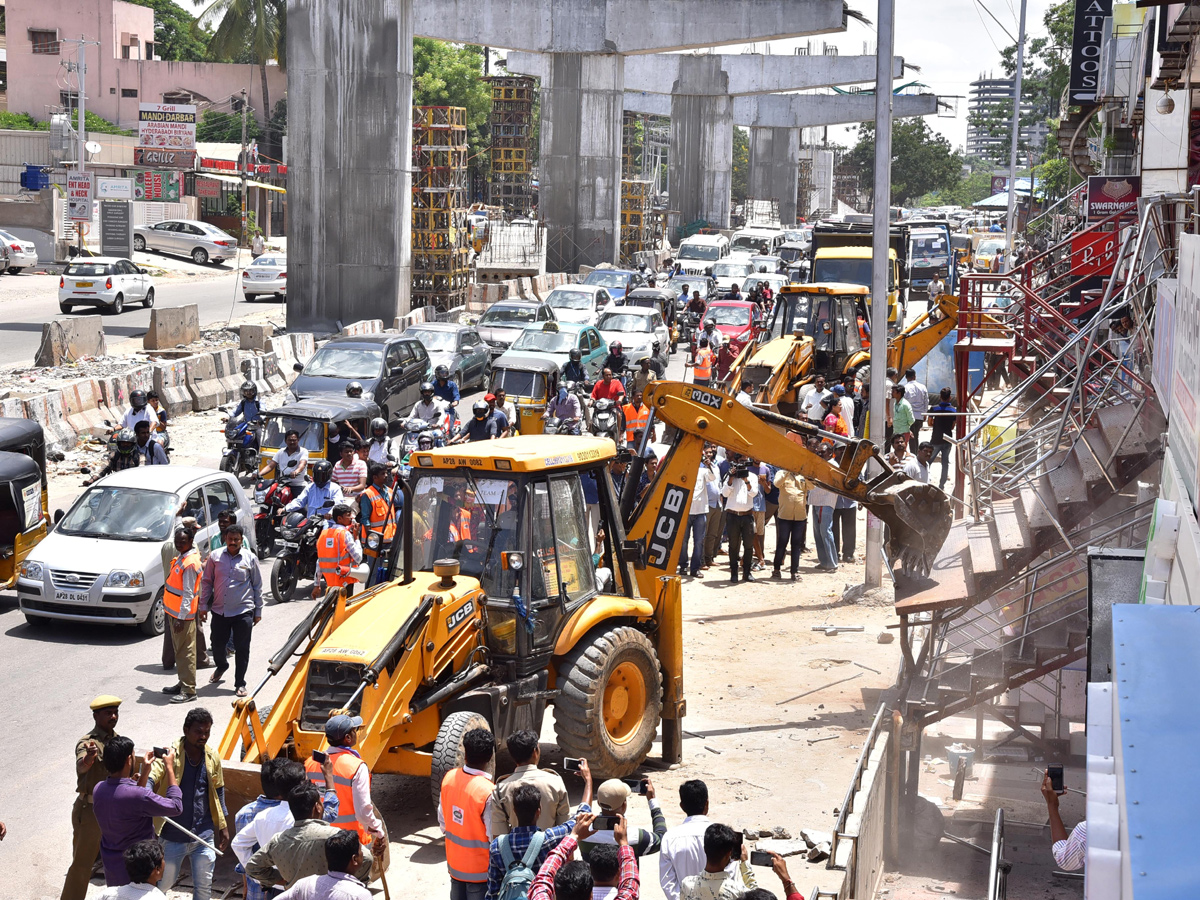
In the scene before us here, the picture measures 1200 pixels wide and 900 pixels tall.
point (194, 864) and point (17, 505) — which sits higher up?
point (17, 505)

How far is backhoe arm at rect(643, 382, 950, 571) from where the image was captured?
11.1 meters

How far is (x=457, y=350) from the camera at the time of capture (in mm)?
28500

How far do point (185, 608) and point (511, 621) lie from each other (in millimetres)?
3830

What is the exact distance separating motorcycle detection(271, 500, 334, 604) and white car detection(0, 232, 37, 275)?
38975 mm

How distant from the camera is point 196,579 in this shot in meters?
11.9

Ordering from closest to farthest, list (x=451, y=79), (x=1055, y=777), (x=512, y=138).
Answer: (x=1055, y=777) → (x=512, y=138) → (x=451, y=79)

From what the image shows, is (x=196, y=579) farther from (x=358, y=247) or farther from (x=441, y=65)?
(x=441, y=65)

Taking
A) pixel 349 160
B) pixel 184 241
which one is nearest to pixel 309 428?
pixel 349 160

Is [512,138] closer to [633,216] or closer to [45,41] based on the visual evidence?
[633,216]

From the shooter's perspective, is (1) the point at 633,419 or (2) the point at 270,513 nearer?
(2) the point at 270,513

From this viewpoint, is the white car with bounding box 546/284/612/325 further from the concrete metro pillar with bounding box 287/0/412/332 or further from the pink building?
the pink building

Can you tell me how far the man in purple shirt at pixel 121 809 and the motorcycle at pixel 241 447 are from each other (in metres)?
13.0

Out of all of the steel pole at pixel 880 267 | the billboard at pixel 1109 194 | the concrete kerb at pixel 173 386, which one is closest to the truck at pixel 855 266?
the billboard at pixel 1109 194

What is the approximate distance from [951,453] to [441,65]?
7483 centimetres
